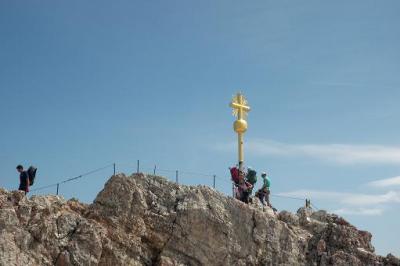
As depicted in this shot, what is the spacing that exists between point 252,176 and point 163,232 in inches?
269

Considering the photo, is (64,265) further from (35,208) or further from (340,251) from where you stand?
(340,251)

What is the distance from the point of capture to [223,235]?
987 inches

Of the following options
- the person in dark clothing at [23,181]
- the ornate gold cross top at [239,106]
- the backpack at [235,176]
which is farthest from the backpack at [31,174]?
the ornate gold cross top at [239,106]

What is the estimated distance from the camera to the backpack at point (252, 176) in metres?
28.9

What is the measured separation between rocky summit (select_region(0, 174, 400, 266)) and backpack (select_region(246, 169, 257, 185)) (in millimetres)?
1206

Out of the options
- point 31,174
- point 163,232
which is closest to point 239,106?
point 163,232

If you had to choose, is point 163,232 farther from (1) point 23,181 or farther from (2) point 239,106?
(2) point 239,106

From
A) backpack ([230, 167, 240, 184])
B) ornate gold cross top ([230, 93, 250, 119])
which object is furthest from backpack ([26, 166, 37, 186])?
ornate gold cross top ([230, 93, 250, 119])

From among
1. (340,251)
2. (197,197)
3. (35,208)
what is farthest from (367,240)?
(35,208)

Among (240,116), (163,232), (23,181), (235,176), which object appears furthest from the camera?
(240,116)

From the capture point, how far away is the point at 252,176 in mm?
28875

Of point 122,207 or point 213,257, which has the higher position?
point 122,207

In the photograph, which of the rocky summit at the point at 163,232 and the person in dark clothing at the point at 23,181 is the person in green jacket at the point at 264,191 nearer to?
the rocky summit at the point at 163,232

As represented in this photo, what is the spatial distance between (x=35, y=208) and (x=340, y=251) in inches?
592
